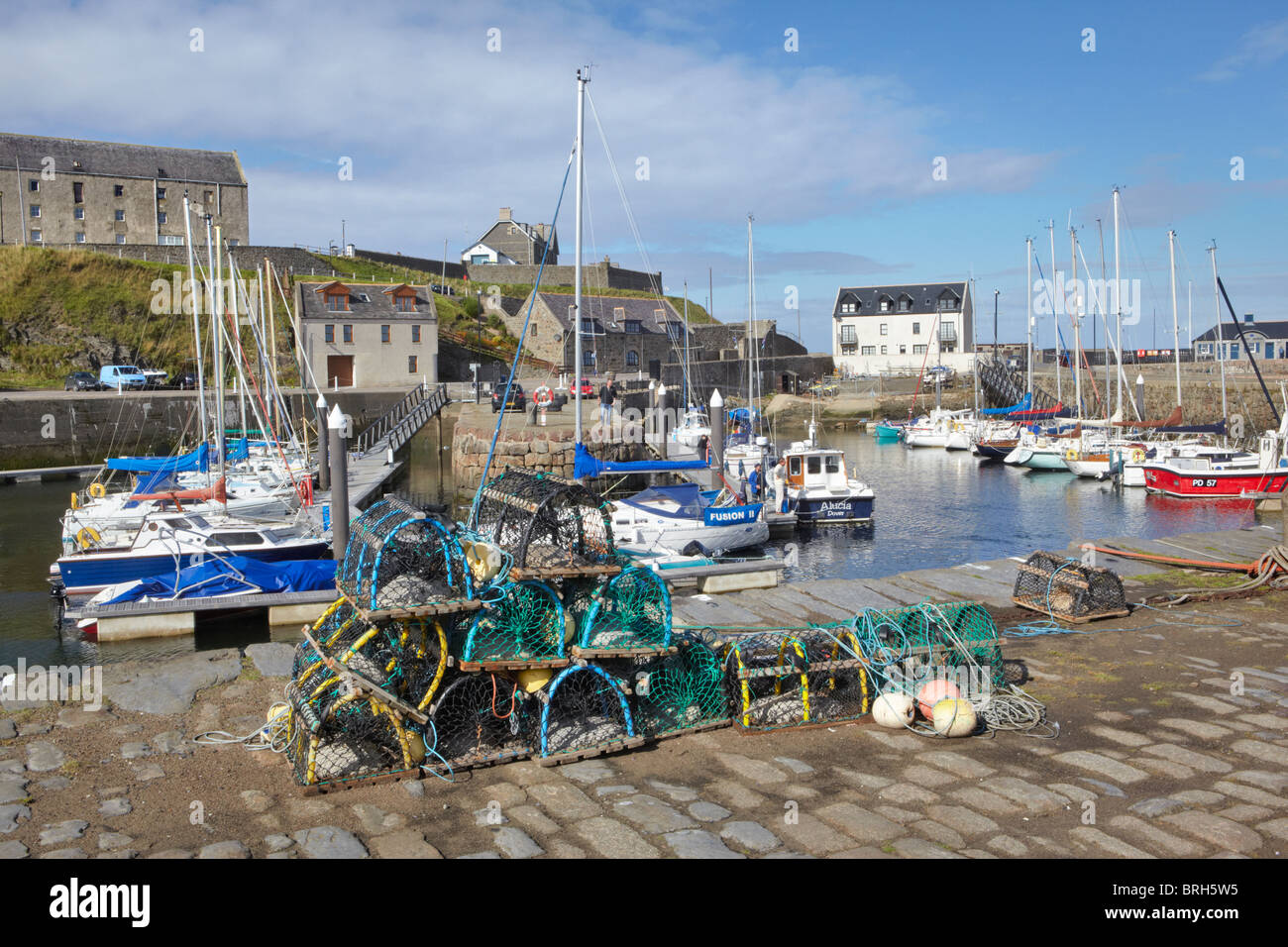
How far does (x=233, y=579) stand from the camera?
15320 mm

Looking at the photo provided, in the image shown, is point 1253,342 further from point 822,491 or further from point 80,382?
point 80,382

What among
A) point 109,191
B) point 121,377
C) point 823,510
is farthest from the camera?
point 109,191

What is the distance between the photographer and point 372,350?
51531 mm

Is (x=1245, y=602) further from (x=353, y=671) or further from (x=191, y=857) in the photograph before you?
(x=191, y=857)

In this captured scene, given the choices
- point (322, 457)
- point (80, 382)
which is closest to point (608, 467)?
point (322, 457)

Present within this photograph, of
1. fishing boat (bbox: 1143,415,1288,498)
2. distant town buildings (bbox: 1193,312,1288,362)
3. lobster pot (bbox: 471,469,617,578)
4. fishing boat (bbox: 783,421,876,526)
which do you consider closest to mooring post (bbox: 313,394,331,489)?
fishing boat (bbox: 783,421,876,526)

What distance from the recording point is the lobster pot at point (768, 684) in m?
7.27

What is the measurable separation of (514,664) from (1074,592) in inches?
274

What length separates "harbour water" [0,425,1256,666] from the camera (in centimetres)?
1562

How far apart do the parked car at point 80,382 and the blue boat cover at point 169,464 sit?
22.3m

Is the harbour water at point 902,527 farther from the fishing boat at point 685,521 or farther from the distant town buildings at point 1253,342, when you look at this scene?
the distant town buildings at point 1253,342

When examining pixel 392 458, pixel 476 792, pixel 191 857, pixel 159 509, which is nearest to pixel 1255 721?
pixel 476 792

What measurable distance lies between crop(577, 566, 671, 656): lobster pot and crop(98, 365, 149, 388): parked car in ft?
140
